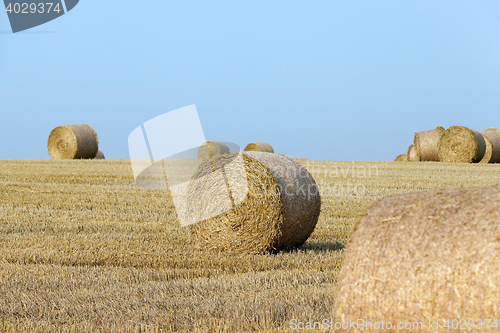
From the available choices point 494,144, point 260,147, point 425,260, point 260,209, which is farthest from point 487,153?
point 425,260

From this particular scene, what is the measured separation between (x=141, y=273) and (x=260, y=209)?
1842 mm

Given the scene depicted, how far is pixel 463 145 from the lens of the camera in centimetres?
2212

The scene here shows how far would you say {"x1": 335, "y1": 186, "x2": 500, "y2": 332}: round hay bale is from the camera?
2418 millimetres

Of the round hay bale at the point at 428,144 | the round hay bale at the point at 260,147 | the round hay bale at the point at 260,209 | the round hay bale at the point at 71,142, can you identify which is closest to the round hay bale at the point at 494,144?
the round hay bale at the point at 428,144

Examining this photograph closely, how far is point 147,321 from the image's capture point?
3.86 meters

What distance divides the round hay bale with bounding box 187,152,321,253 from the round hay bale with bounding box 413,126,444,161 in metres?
19.0

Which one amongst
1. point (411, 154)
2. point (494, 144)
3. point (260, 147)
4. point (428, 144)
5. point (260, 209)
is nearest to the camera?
point (260, 209)

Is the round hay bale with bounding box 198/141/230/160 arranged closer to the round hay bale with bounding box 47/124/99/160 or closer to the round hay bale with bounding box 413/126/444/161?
the round hay bale with bounding box 47/124/99/160

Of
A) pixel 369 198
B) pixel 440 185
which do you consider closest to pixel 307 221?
pixel 369 198

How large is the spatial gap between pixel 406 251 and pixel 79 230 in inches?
252

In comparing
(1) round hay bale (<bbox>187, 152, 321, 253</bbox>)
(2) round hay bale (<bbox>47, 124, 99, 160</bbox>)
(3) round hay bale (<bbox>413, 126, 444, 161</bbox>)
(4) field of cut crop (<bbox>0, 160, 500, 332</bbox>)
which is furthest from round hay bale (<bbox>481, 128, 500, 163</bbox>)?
(1) round hay bale (<bbox>187, 152, 321, 253</bbox>)

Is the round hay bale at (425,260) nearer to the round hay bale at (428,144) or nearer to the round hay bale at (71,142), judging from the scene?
the round hay bale at (71,142)

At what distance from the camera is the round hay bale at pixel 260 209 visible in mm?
6484

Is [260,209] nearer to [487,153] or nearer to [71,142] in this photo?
[71,142]
